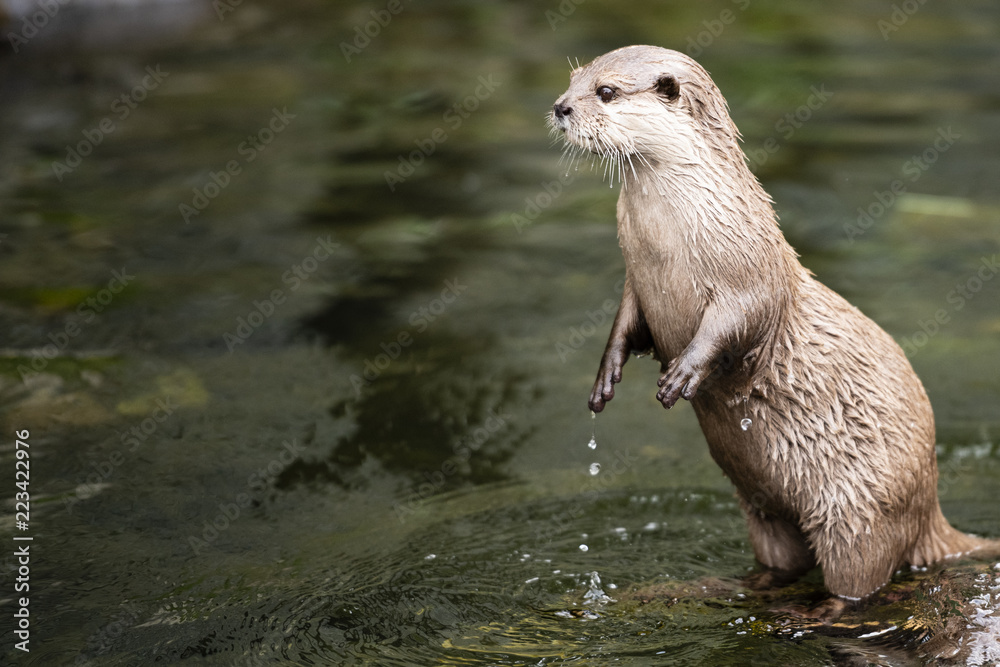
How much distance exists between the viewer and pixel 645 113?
294 centimetres

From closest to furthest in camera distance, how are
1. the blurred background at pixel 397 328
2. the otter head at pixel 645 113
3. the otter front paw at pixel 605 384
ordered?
the otter head at pixel 645 113 < the otter front paw at pixel 605 384 < the blurred background at pixel 397 328

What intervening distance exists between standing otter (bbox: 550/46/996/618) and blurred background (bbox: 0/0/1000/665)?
1.30ft

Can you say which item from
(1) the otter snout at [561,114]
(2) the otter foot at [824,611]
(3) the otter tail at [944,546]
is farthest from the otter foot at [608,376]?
(3) the otter tail at [944,546]

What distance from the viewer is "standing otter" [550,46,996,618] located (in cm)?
298

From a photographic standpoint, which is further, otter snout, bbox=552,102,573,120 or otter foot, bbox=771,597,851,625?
otter foot, bbox=771,597,851,625

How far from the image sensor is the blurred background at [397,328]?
346cm

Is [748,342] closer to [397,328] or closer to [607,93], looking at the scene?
[607,93]

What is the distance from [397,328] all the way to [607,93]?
2.57m

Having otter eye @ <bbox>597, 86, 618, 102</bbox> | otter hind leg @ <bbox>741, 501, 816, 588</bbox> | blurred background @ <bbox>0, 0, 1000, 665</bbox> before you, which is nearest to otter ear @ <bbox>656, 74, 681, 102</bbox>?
otter eye @ <bbox>597, 86, 618, 102</bbox>

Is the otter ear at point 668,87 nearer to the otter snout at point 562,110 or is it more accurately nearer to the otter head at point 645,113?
the otter head at point 645,113

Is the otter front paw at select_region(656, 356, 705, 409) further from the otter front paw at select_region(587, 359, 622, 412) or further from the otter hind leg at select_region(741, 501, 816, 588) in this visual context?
the otter hind leg at select_region(741, 501, 816, 588)

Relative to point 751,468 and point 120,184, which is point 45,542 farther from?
point 120,184

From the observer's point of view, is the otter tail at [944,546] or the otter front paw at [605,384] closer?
the otter front paw at [605,384]

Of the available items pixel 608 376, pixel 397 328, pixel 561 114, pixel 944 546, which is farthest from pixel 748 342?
pixel 397 328
